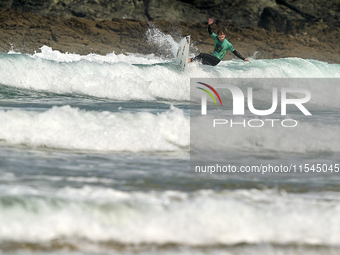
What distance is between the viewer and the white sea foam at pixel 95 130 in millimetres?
5484

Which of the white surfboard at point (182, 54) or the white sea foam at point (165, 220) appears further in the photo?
the white surfboard at point (182, 54)

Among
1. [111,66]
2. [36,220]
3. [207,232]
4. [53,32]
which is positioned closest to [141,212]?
[207,232]

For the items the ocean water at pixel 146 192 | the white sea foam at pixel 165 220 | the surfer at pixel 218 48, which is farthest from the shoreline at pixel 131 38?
the white sea foam at pixel 165 220

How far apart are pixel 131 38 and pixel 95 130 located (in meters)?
24.6

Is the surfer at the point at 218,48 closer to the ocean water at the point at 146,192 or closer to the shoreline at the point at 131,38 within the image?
the ocean water at the point at 146,192

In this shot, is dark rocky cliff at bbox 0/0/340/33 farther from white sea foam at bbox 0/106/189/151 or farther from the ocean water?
the ocean water

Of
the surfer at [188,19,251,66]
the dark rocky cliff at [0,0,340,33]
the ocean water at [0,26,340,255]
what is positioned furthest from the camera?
the dark rocky cliff at [0,0,340,33]

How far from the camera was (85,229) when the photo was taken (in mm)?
2811

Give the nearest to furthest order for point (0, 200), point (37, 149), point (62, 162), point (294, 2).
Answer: point (0, 200) < point (62, 162) < point (37, 149) < point (294, 2)

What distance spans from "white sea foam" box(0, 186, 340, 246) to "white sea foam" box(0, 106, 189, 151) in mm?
2184

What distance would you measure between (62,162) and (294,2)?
112ft

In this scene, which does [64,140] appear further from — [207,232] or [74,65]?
[74,65]

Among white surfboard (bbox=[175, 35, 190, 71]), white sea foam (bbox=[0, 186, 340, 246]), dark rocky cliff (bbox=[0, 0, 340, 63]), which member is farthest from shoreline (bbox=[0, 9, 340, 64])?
white sea foam (bbox=[0, 186, 340, 246])

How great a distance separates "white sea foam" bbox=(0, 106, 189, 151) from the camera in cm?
548
